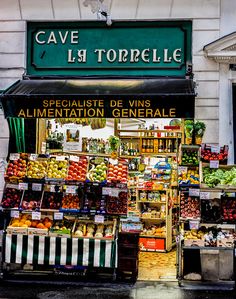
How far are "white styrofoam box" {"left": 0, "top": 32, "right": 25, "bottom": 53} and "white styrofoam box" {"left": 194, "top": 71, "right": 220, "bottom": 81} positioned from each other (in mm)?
3851

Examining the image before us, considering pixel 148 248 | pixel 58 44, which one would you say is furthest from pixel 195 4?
pixel 148 248

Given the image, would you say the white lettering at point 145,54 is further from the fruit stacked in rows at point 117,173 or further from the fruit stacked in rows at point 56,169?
the fruit stacked in rows at point 56,169

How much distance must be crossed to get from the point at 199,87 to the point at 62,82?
9.49ft

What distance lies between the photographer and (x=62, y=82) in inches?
415

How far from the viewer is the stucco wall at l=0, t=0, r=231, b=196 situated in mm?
10570

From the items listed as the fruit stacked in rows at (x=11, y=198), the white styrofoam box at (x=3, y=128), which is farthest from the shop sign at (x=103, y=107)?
the fruit stacked in rows at (x=11, y=198)

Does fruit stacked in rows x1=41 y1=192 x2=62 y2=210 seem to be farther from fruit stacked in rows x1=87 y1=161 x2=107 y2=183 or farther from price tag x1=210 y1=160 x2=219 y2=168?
price tag x1=210 y1=160 x2=219 y2=168

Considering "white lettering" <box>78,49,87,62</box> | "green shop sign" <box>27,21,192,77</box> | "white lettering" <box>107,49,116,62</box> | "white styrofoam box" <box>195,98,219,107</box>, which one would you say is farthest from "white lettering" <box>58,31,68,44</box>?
"white styrofoam box" <box>195,98,219,107</box>

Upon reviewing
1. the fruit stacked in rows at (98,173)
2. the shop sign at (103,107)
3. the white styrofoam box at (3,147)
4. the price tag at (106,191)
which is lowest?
the price tag at (106,191)

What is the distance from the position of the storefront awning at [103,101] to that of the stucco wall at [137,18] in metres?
0.76

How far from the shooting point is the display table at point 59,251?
9242 mm

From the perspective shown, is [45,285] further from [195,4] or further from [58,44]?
[195,4]

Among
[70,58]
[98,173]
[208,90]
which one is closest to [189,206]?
[98,173]

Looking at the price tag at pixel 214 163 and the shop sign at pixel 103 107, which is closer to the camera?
the price tag at pixel 214 163
